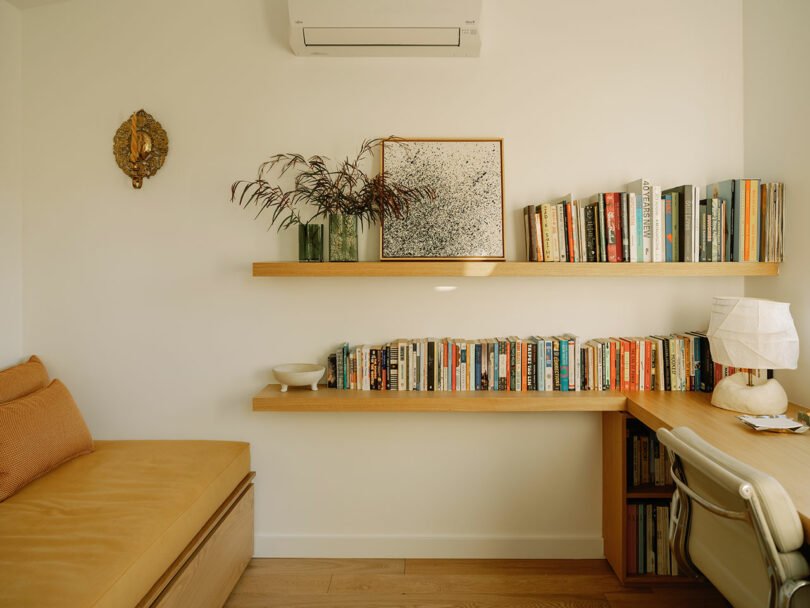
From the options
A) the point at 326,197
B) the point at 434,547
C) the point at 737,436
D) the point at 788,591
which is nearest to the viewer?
the point at 788,591

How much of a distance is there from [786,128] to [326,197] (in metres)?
2.01

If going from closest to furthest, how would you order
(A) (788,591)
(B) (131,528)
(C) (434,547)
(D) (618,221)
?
(A) (788,591), (B) (131,528), (D) (618,221), (C) (434,547)

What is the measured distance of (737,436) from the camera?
165 centimetres

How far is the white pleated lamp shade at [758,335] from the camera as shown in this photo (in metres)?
1.84

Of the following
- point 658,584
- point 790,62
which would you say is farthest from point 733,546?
point 790,62

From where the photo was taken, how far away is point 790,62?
207cm

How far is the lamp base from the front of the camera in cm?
189

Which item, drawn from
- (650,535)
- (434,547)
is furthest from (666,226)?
(434,547)

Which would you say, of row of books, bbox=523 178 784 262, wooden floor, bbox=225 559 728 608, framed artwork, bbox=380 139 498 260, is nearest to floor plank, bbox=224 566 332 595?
wooden floor, bbox=225 559 728 608

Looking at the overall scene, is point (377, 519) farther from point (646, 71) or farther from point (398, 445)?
point (646, 71)

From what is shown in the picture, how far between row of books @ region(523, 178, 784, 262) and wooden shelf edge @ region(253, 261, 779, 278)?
6 centimetres

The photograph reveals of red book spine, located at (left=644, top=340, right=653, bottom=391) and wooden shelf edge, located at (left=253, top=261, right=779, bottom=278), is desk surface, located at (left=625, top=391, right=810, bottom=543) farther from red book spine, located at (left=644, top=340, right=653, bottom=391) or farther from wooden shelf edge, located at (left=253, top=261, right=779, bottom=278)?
wooden shelf edge, located at (left=253, top=261, right=779, bottom=278)

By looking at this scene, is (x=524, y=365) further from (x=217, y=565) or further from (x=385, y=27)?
(x=385, y=27)

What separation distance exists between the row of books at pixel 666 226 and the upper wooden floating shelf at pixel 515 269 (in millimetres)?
64
